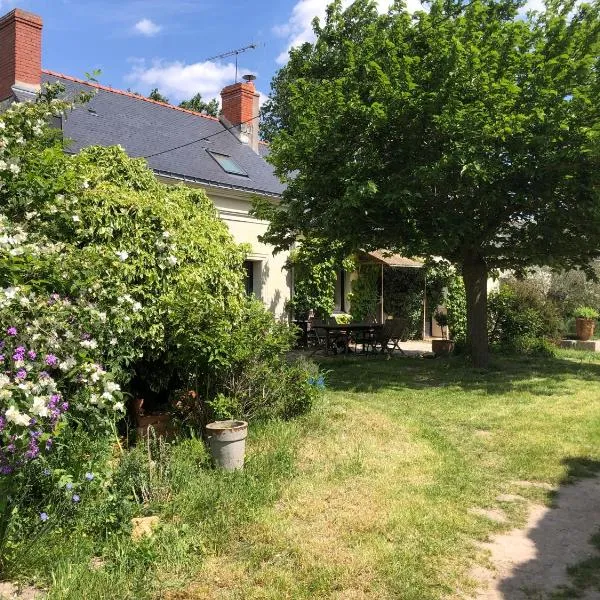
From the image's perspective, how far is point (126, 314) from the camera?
15.3ft

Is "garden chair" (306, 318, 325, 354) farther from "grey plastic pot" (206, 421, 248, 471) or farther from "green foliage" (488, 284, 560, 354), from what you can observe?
"grey plastic pot" (206, 421, 248, 471)

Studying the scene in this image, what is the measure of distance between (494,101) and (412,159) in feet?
5.09

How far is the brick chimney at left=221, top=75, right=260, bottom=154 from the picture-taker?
19.3 metres

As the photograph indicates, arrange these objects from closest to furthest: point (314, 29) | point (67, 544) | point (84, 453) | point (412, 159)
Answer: point (67, 544) < point (84, 453) < point (412, 159) < point (314, 29)

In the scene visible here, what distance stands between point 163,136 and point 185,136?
0.99m

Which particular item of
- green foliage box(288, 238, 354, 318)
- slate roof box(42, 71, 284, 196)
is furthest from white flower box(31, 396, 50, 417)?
green foliage box(288, 238, 354, 318)

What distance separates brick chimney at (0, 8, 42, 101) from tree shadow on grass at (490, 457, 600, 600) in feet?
47.7

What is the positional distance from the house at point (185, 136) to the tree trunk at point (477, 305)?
4.56m

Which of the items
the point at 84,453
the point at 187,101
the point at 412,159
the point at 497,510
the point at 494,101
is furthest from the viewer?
the point at 187,101

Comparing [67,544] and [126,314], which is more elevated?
[126,314]

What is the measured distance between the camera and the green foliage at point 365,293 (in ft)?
61.2

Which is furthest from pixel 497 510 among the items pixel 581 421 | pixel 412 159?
pixel 412 159

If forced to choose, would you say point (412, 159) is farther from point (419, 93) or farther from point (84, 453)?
point (84, 453)

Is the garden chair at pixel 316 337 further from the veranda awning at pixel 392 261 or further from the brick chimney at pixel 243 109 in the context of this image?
the brick chimney at pixel 243 109
